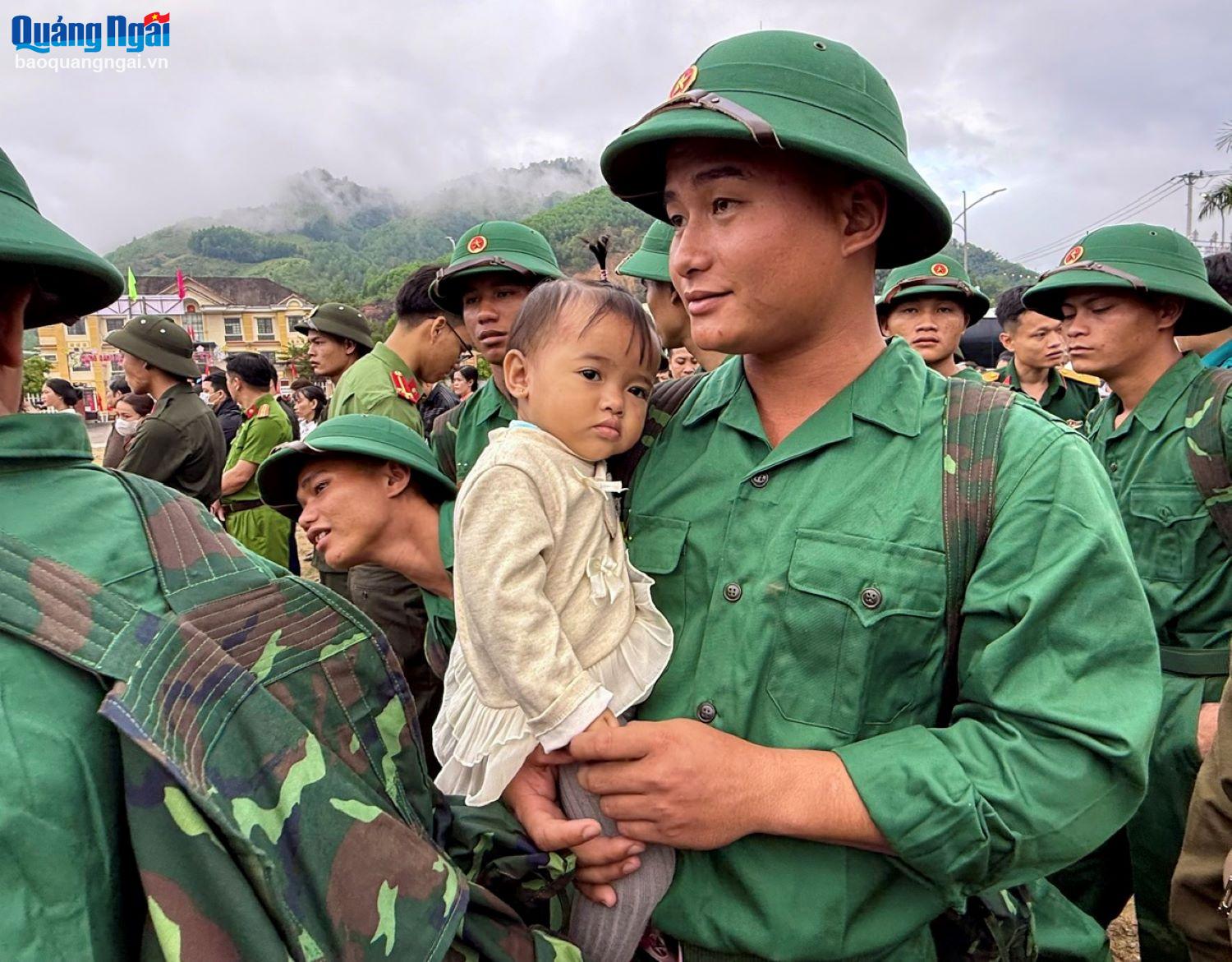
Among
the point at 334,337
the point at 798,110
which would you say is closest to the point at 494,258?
the point at 798,110

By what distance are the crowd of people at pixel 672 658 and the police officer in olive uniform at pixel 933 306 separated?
3222mm

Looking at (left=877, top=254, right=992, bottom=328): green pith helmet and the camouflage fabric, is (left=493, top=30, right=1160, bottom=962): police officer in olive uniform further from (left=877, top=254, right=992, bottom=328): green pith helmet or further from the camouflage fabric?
(left=877, top=254, right=992, bottom=328): green pith helmet

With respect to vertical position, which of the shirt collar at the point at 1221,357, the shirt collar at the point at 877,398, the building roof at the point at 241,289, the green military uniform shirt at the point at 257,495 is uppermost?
the building roof at the point at 241,289

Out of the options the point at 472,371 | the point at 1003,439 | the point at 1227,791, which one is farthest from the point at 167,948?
the point at 472,371

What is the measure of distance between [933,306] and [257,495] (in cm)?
508

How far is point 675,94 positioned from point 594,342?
1.73ft

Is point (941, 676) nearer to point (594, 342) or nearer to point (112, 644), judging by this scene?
point (594, 342)

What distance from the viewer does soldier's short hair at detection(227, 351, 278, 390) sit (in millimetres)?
7230

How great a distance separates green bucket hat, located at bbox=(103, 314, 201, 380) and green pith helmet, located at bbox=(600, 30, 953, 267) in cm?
536

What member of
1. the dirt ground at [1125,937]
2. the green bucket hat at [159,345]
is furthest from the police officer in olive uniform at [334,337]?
the dirt ground at [1125,937]

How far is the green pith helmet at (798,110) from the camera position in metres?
1.40

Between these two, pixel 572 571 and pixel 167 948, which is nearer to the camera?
pixel 167 948

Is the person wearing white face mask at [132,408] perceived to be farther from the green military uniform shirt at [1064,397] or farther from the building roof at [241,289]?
the building roof at [241,289]

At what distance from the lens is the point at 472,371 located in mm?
12023
